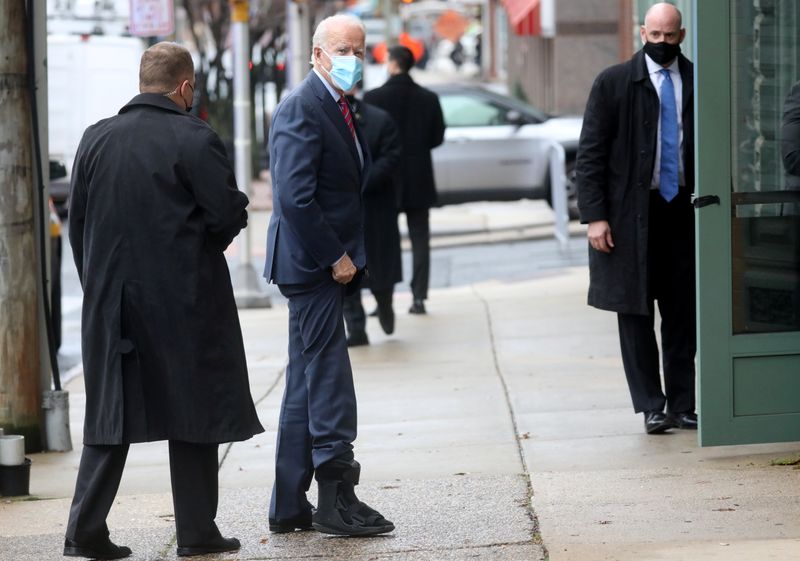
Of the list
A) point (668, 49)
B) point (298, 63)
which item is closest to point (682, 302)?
point (668, 49)

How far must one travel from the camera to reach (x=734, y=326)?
6449 mm

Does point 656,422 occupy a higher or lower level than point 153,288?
lower

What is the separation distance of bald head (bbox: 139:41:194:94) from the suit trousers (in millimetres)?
829

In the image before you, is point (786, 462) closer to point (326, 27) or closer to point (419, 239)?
point (326, 27)

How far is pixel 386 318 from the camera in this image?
10898 millimetres

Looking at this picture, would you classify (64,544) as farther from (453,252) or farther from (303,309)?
(453,252)

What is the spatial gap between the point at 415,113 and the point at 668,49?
5201 millimetres

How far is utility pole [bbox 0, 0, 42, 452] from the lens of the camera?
7129 mm

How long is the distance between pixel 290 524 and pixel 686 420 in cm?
234

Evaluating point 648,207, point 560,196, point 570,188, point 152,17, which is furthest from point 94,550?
point 570,188

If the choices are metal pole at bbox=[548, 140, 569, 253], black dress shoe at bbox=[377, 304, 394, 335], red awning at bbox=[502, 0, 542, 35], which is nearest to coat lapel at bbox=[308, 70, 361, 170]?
black dress shoe at bbox=[377, 304, 394, 335]

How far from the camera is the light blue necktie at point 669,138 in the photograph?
6973 mm

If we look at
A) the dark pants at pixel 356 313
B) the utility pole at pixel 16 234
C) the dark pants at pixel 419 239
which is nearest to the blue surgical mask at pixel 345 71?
the utility pole at pixel 16 234

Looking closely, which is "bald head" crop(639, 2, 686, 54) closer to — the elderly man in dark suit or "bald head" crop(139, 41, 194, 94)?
the elderly man in dark suit
